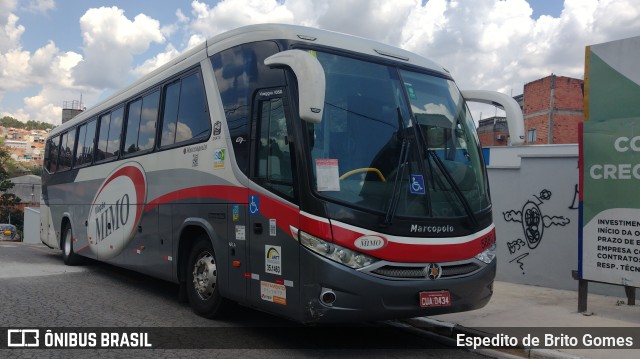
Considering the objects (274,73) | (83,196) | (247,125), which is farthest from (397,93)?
(83,196)

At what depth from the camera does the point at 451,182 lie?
573cm

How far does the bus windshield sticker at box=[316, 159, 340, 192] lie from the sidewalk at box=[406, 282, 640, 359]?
9.08 ft

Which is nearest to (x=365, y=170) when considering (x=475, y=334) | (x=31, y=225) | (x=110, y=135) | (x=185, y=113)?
(x=475, y=334)

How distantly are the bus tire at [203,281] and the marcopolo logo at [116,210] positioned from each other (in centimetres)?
211

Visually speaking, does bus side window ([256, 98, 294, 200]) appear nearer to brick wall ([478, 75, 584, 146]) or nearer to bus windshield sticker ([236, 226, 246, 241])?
bus windshield sticker ([236, 226, 246, 241])

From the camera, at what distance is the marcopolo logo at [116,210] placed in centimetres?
915

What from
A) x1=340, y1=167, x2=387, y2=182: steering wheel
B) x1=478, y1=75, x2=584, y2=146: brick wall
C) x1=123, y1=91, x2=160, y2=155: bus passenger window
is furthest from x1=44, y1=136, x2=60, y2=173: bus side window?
x1=478, y1=75, x2=584, y2=146: brick wall

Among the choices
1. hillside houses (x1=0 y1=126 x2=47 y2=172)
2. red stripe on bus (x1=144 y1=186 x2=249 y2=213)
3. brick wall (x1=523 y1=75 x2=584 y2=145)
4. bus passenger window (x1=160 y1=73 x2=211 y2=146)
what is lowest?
red stripe on bus (x1=144 y1=186 x2=249 y2=213)

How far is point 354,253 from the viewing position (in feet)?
16.5

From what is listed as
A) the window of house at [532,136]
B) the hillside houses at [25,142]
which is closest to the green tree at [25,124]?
the hillside houses at [25,142]

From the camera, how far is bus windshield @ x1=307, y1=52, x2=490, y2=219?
521 cm

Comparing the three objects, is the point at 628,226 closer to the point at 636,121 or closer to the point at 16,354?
the point at 636,121

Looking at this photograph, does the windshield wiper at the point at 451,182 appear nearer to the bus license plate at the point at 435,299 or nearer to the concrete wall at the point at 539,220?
the bus license plate at the point at 435,299

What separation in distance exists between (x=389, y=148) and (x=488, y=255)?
5.69ft
